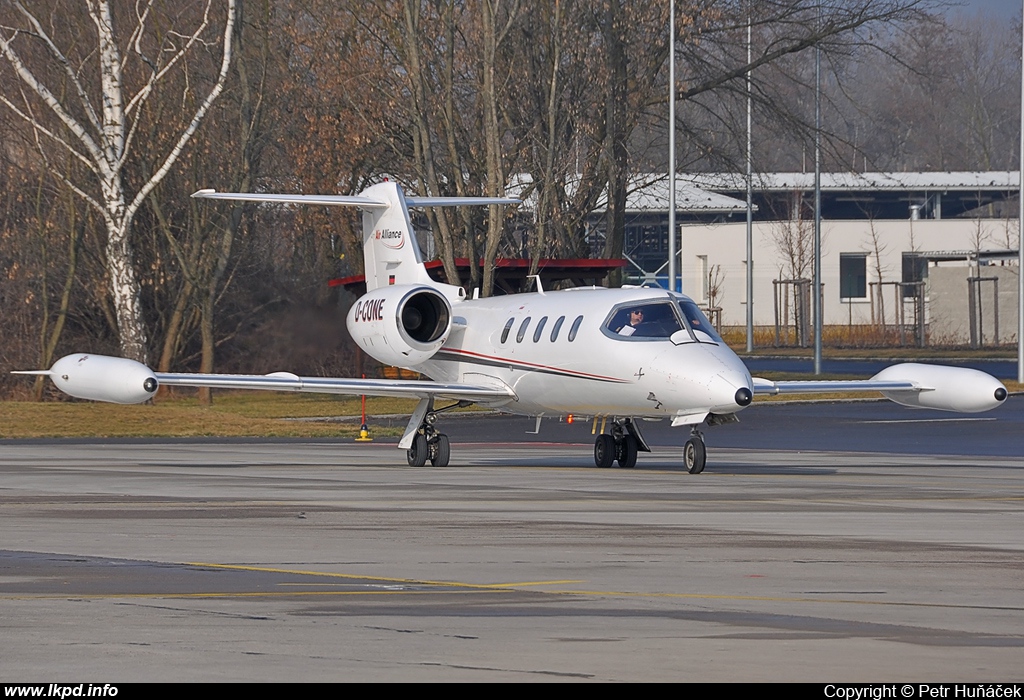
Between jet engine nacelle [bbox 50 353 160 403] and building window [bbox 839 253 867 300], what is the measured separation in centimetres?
6723

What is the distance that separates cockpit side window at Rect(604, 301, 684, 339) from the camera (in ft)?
67.9

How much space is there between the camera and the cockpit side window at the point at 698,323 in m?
20.5

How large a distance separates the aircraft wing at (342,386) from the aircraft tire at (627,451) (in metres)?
1.74

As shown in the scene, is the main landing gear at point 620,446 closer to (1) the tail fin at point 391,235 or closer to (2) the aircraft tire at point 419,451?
(2) the aircraft tire at point 419,451

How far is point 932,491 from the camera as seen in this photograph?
18.0 m

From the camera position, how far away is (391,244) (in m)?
26.8

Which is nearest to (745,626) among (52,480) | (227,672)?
(227,672)

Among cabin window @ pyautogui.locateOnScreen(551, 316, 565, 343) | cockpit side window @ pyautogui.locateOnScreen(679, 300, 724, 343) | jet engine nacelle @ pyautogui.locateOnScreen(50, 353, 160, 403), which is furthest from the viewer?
cabin window @ pyautogui.locateOnScreen(551, 316, 565, 343)

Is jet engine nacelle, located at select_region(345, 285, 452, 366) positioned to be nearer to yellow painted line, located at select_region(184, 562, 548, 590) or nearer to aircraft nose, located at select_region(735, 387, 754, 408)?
aircraft nose, located at select_region(735, 387, 754, 408)

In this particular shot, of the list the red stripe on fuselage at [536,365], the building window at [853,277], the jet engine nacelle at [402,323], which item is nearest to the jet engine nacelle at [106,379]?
the jet engine nacelle at [402,323]

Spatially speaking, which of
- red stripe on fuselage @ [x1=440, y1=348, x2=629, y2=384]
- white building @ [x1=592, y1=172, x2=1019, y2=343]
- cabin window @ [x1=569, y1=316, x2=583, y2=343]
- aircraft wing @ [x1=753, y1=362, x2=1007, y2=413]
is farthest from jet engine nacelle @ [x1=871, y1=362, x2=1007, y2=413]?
white building @ [x1=592, y1=172, x2=1019, y2=343]

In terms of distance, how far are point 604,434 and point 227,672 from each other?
16.3 m

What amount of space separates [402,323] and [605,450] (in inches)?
144

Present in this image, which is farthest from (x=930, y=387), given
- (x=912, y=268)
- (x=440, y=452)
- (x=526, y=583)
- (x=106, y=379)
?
(x=912, y=268)
